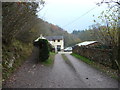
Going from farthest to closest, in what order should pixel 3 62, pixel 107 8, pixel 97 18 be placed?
1. pixel 97 18
2. pixel 107 8
3. pixel 3 62

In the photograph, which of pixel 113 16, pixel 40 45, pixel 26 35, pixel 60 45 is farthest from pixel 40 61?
pixel 60 45

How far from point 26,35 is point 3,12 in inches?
326

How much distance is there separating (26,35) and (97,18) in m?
6.92

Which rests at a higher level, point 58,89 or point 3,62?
point 3,62

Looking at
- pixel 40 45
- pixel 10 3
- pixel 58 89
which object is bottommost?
pixel 58 89

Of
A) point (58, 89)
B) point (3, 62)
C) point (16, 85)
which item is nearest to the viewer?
point (58, 89)

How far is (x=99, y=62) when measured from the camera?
457 inches

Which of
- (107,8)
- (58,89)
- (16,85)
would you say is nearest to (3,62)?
(16,85)

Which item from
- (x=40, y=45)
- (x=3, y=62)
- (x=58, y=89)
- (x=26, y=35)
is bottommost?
(x=58, y=89)

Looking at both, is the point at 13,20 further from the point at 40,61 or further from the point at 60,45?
the point at 60,45

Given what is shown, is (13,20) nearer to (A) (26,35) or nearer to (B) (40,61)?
(B) (40,61)

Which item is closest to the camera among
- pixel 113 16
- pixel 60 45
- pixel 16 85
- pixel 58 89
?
pixel 58 89

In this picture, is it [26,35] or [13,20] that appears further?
[26,35]

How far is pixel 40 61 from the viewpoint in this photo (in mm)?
11695
